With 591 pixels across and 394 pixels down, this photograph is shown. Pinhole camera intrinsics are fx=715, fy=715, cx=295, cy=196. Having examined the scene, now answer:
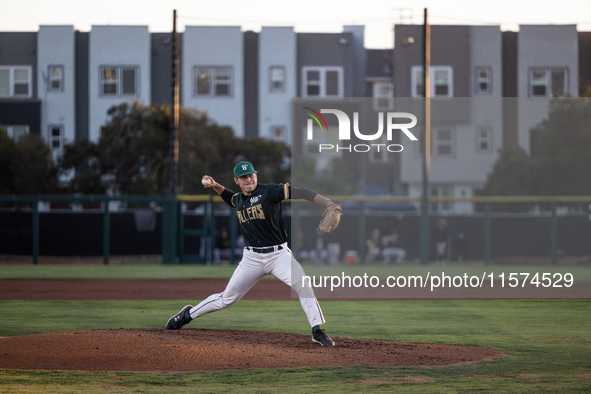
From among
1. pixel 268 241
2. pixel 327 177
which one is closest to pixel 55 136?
pixel 327 177

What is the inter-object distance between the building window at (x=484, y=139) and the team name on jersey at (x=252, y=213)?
1778cm

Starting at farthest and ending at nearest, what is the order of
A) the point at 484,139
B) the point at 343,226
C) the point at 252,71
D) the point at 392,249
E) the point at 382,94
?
the point at 382,94, the point at 252,71, the point at 484,139, the point at 343,226, the point at 392,249

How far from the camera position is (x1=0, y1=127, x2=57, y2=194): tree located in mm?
29016

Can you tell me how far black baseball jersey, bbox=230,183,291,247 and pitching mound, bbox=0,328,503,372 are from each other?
41.1 inches

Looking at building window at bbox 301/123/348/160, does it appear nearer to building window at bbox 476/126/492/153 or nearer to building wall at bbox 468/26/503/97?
building window at bbox 476/126/492/153

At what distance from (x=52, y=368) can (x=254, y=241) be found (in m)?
2.20

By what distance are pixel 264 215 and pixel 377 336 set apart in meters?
2.20

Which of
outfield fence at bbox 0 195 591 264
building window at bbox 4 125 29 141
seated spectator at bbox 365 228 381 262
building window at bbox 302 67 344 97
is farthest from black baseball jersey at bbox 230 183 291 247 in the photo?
building window at bbox 4 125 29 141

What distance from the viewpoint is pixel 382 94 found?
35031 mm

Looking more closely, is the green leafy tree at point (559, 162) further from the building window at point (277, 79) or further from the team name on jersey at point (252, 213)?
the team name on jersey at point (252, 213)

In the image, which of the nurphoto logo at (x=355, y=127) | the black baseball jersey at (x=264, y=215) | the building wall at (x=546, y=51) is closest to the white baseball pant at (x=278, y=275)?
the black baseball jersey at (x=264, y=215)

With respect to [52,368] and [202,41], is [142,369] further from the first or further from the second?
[202,41]

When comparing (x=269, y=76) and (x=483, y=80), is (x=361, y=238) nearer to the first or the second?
(x=269, y=76)

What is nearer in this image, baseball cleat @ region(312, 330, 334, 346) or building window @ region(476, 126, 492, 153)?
baseball cleat @ region(312, 330, 334, 346)
